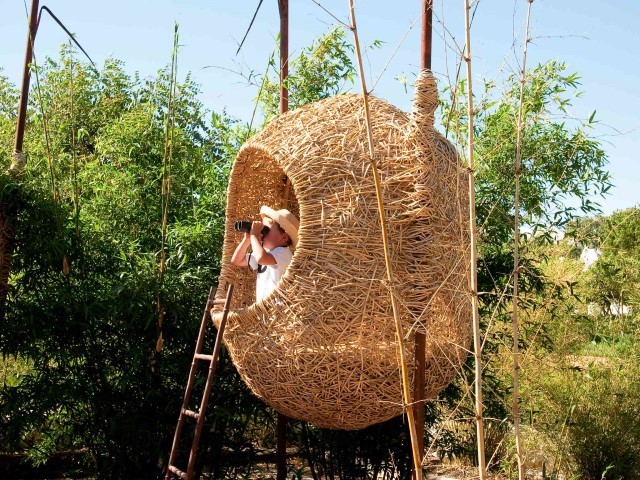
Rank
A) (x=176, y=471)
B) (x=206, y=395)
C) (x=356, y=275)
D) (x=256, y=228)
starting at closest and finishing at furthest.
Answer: (x=356, y=275) < (x=206, y=395) < (x=176, y=471) < (x=256, y=228)

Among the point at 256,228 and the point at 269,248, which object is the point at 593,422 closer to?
the point at 269,248

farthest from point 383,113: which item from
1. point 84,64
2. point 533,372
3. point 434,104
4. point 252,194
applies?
point 84,64

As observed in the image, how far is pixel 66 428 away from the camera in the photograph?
4.64 metres

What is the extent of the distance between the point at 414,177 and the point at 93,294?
1897 mm

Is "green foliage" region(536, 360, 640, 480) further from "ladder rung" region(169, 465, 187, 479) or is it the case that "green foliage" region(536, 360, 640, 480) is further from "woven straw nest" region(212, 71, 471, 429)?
"ladder rung" region(169, 465, 187, 479)

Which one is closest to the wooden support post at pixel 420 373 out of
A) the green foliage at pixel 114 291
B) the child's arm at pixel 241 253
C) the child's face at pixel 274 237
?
the child's face at pixel 274 237

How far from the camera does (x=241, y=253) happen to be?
12.2ft

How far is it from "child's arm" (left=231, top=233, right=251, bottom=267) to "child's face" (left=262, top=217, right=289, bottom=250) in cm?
8

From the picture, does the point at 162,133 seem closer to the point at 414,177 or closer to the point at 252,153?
the point at 252,153

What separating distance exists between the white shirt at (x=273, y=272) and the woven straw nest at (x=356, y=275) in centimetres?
22

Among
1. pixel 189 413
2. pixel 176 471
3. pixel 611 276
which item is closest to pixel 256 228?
pixel 189 413

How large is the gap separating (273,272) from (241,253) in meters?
0.26

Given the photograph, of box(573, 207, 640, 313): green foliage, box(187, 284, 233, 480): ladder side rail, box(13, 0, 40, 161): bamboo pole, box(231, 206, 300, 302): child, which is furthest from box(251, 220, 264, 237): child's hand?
box(573, 207, 640, 313): green foliage

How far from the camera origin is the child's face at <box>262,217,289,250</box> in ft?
11.9
